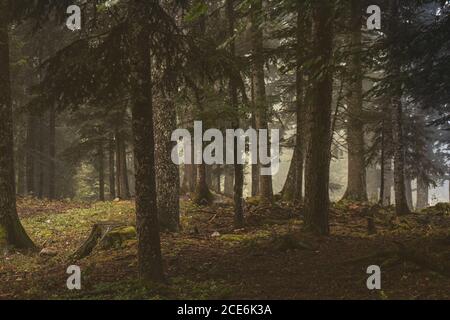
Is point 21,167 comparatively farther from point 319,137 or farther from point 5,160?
point 319,137

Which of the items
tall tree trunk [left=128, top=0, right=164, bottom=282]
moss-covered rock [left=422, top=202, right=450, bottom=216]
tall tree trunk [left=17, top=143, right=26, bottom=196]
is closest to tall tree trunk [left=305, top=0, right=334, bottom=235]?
tall tree trunk [left=128, top=0, right=164, bottom=282]

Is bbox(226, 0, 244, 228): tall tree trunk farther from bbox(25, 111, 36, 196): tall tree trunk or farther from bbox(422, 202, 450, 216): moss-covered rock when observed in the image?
bbox(25, 111, 36, 196): tall tree trunk

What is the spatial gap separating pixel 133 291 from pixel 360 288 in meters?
4.20

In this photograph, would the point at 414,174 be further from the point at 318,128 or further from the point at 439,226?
the point at 318,128

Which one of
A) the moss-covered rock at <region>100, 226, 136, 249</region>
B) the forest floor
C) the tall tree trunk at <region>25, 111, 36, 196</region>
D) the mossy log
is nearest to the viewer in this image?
the forest floor

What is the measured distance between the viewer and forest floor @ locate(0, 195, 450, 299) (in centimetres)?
859

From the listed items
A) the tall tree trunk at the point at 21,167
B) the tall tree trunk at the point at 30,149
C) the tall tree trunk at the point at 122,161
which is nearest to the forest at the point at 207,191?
the tall tree trunk at the point at 122,161

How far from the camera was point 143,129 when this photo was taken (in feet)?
28.2

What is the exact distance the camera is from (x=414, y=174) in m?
27.5

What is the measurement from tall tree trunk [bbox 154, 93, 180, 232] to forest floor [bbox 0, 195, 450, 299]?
0.67 meters

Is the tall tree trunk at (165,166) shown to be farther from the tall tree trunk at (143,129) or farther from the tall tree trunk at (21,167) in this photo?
the tall tree trunk at (21,167)

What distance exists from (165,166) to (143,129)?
560 cm
